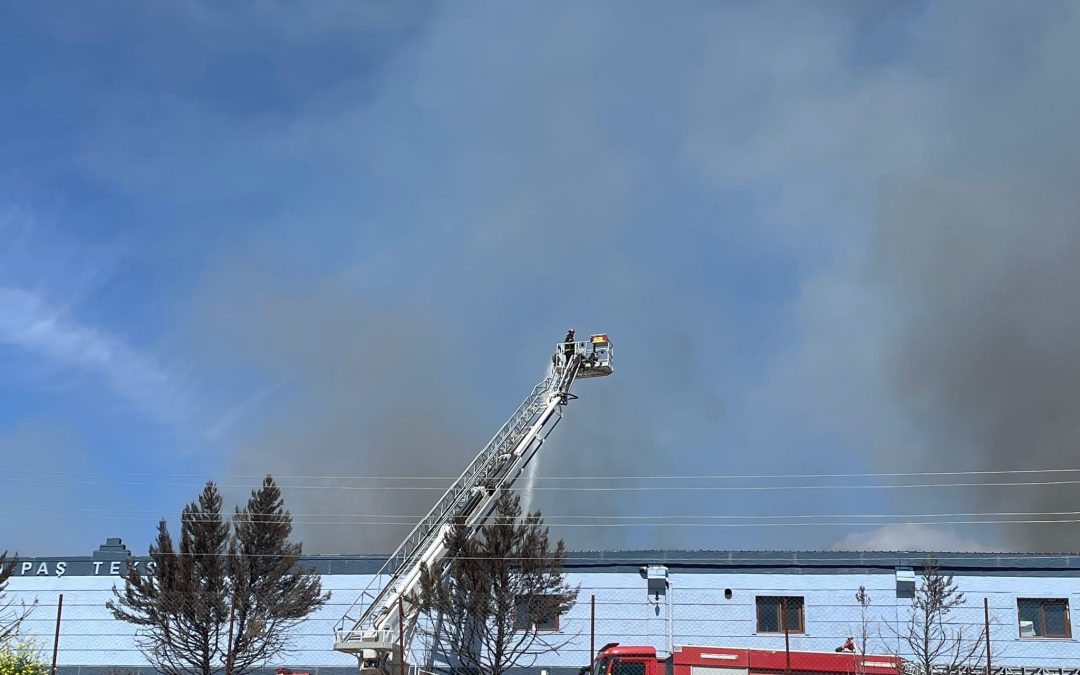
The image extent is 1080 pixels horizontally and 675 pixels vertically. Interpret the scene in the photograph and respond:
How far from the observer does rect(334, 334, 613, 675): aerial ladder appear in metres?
36.2

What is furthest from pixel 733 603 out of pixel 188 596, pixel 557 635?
pixel 188 596

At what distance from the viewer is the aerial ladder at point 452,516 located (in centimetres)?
3616

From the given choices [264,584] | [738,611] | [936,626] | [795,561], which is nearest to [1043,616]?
[936,626]

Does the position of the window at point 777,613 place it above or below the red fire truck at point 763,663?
above

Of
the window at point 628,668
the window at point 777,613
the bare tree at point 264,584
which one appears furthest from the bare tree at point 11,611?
the window at point 777,613

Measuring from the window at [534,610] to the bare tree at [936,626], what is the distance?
38.8ft

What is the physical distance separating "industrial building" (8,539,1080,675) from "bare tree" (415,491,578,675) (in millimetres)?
1390

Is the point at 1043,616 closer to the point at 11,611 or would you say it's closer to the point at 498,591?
the point at 498,591

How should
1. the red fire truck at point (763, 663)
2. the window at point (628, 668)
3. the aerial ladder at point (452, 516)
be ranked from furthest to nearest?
the aerial ladder at point (452, 516) → the window at point (628, 668) → the red fire truck at point (763, 663)

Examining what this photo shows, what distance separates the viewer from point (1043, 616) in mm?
37469

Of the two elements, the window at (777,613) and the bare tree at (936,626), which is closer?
the bare tree at (936,626)

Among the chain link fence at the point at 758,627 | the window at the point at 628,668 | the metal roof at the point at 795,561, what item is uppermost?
the metal roof at the point at 795,561

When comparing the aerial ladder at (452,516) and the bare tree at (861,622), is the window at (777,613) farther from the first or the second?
the aerial ladder at (452,516)

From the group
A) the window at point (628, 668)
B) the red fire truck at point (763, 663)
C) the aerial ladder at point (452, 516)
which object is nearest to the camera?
the red fire truck at point (763, 663)
